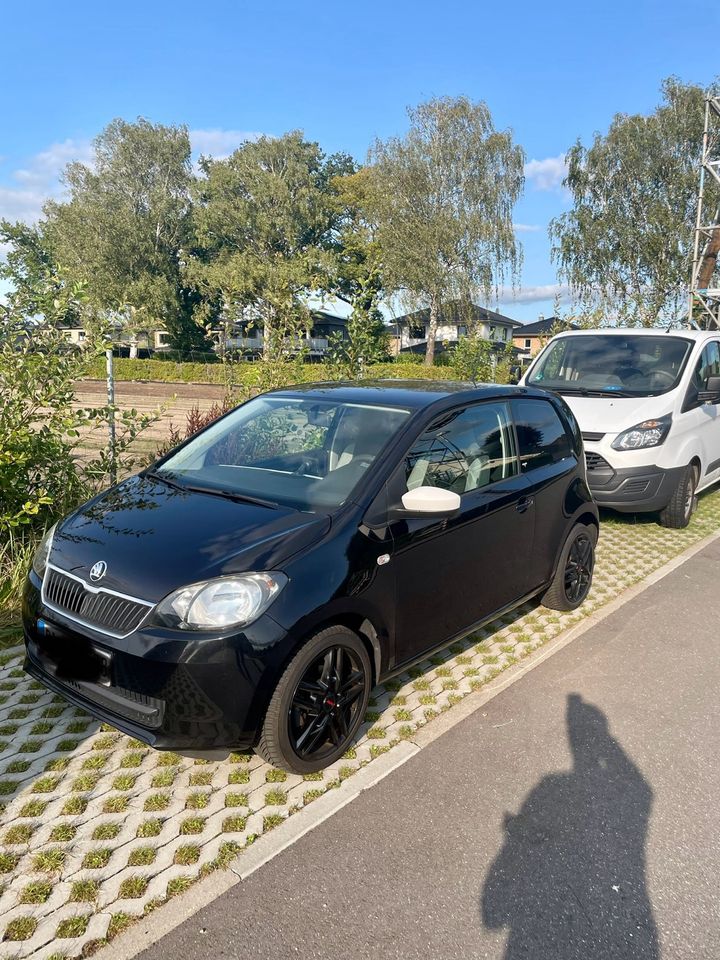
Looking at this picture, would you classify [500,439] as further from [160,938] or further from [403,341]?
[403,341]

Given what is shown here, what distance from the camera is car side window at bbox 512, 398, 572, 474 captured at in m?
4.54

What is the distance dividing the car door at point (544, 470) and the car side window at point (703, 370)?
10.9 feet

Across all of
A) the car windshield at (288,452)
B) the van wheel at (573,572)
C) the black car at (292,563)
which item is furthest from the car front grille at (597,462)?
the car windshield at (288,452)

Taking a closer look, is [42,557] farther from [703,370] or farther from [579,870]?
[703,370]

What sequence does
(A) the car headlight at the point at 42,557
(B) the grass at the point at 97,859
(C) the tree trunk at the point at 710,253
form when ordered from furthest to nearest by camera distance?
(C) the tree trunk at the point at 710,253, (A) the car headlight at the point at 42,557, (B) the grass at the point at 97,859

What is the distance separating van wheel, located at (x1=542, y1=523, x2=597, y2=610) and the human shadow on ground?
1.74 meters

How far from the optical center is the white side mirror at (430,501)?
3.35m

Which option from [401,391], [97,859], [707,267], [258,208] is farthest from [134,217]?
[97,859]

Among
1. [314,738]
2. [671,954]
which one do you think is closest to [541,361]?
[314,738]

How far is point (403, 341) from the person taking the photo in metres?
64.6

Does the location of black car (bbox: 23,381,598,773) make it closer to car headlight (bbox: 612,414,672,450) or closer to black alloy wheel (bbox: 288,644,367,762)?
black alloy wheel (bbox: 288,644,367,762)

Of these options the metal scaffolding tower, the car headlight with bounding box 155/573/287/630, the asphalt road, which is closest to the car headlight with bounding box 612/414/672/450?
the asphalt road

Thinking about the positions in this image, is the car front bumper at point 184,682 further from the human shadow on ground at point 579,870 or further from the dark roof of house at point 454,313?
the dark roof of house at point 454,313

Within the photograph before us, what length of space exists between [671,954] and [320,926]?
1183 millimetres
